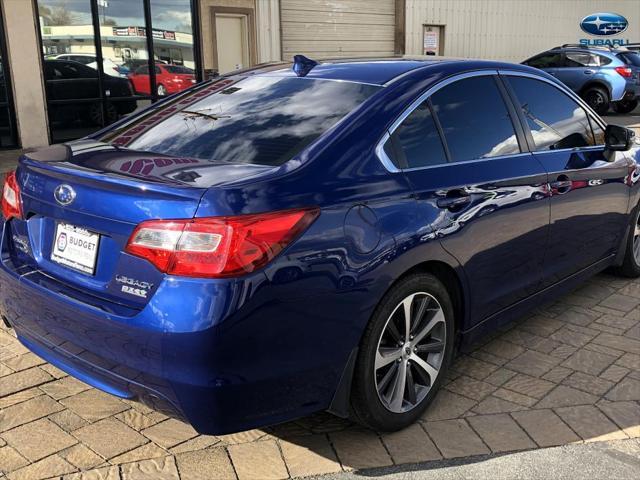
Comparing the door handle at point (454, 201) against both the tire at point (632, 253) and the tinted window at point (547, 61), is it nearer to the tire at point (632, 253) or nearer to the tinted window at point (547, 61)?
the tire at point (632, 253)

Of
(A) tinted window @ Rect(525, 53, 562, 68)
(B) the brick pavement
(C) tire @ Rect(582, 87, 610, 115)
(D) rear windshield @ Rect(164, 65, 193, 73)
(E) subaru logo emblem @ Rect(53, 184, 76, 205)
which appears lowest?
(C) tire @ Rect(582, 87, 610, 115)

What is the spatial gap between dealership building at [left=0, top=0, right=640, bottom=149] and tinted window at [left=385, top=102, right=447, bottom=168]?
9.10 meters

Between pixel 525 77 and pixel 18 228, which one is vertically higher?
pixel 525 77

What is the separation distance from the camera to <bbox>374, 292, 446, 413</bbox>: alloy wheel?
116 inches

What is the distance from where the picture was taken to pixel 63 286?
9.00 ft

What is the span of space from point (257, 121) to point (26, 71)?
31.2ft

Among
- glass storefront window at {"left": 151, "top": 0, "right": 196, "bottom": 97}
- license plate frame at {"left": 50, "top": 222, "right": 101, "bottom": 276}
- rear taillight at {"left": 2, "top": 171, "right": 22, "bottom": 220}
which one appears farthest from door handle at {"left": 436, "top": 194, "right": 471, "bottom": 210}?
glass storefront window at {"left": 151, "top": 0, "right": 196, "bottom": 97}

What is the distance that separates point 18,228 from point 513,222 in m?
2.40

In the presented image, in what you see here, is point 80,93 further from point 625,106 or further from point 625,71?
point 625,106

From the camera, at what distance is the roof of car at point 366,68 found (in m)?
3.30

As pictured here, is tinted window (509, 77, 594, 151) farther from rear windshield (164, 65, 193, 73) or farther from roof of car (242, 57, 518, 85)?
rear windshield (164, 65, 193, 73)

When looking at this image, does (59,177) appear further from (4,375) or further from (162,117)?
(4,375)

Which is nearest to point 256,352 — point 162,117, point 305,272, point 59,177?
point 305,272

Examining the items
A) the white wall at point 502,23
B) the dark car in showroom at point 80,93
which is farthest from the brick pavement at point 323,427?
the white wall at point 502,23
